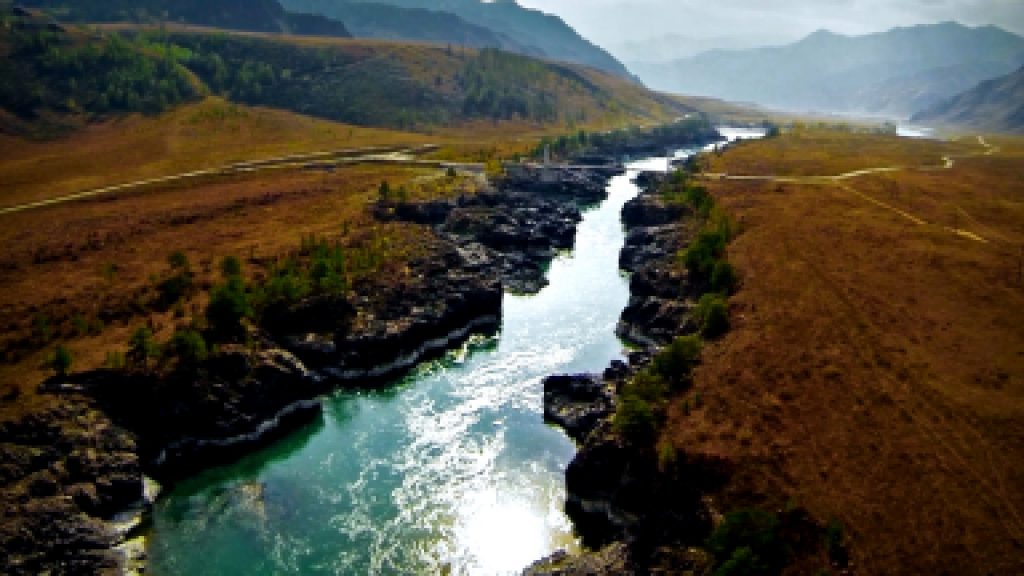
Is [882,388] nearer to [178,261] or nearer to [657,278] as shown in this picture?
[657,278]

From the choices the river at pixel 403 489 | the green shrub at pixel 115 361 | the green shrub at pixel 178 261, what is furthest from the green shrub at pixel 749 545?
the green shrub at pixel 178 261

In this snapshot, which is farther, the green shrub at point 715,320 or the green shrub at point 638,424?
the green shrub at point 715,320

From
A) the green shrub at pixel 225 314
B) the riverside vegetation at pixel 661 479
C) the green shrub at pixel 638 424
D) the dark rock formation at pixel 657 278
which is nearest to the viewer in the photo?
the riverside vegetation at pixel 661 479

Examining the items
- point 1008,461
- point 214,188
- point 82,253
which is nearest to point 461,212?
point 214,188

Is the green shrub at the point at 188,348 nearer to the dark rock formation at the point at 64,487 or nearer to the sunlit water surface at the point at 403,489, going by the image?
the dark rock formation at the point at 64,487

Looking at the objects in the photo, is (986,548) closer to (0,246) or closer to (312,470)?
(312,470)

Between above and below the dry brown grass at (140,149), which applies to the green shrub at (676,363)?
below

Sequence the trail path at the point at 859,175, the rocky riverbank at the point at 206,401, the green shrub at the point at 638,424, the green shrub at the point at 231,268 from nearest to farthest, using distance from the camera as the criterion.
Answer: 1. the rocky riverbank at the point at 206,401
2. the green shrub at the point at 638,424
3. the green shrub at the point at 231,268
4. the trail path at the point at 859,175

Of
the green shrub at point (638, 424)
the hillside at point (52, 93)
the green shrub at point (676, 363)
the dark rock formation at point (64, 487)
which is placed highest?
the hillside at point (52, 93)
